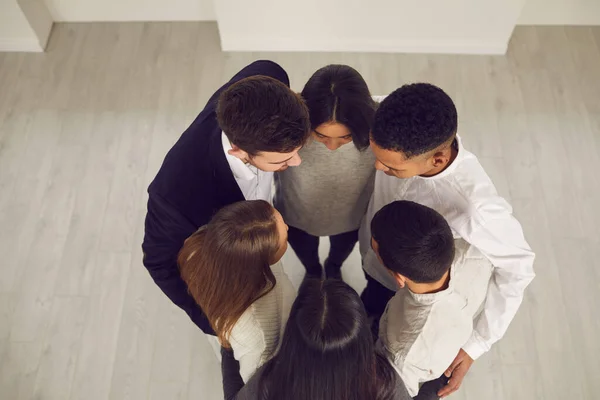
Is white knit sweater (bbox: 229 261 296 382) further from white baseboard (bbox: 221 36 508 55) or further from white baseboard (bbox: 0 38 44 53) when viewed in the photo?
white baseboard (bbox: 0 38 44 53)

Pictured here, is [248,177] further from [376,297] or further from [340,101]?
[376,297]

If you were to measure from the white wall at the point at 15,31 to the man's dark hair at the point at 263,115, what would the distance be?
2.15m

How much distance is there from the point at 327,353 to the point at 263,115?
0.52 meters

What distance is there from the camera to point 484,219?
109cm

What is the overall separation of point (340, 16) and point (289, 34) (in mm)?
294

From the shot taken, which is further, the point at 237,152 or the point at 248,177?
the point at 248,177

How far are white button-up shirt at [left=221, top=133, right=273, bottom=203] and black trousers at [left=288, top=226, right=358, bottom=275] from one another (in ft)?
1.06

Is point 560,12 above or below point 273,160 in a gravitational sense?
below

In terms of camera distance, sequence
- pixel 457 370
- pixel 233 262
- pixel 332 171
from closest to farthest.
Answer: pixel 233 262, pixel 332 171, pixel 457 370

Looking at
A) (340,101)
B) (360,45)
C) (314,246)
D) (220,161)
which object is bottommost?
(314,246)

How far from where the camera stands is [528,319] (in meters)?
2.01

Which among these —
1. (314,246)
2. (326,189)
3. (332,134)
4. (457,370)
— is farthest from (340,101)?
(457,370)

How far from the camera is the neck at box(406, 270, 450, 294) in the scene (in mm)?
1076

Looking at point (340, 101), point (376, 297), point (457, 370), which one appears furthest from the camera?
point (376, 297)
